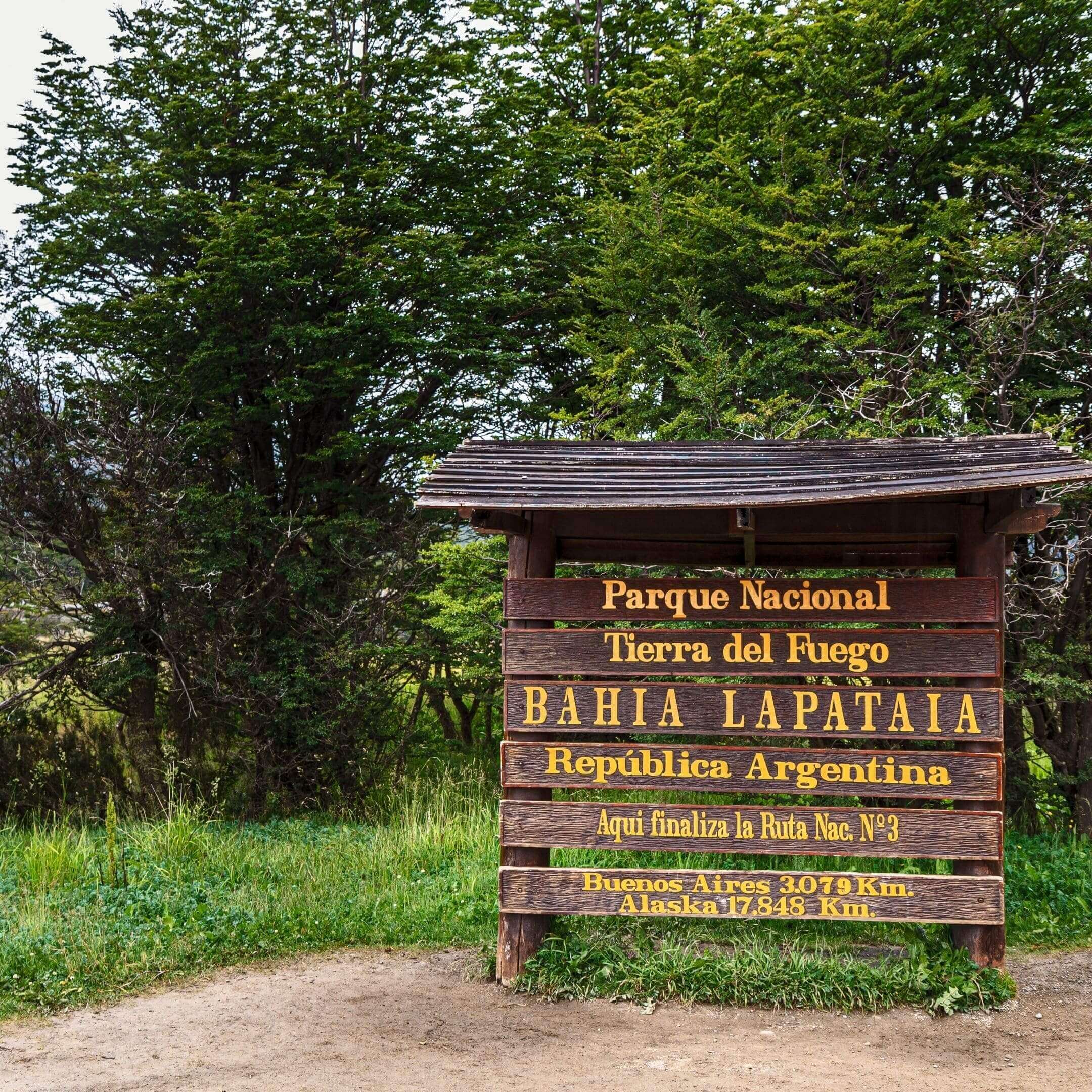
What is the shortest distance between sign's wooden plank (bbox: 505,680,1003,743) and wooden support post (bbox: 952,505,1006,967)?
223mm

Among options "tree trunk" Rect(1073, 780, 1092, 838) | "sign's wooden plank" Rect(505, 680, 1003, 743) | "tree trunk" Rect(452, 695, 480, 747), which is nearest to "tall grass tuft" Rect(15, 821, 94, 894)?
"sign's wooden plank" Rect(505, 680, 1003, 743)

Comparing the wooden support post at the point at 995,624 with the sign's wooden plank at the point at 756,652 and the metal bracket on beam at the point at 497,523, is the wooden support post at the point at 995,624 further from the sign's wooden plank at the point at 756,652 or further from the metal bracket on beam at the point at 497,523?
the metal bracket on beam at the point at 497,523

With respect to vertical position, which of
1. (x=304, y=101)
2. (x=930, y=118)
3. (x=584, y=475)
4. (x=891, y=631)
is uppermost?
(x=304, y=101)

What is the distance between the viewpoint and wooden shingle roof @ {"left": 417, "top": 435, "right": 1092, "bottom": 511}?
18.0ft

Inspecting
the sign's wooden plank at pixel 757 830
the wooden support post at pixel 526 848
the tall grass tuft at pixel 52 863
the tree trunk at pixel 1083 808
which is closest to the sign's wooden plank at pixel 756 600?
the wooden support post at pixel 526 848

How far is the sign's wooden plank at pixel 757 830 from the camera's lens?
19.7 feet

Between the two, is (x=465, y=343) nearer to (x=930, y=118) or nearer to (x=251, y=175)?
(x=251, y=175)

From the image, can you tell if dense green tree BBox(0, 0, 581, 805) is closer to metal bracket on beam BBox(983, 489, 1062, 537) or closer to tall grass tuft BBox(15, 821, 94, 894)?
tall grass tuft BBox(15, 821, 94, 894)

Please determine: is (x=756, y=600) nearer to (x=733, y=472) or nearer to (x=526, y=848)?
(x=733, y=472)

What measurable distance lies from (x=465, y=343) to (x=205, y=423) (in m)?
3.43

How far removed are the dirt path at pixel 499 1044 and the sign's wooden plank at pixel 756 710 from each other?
1545 millimetres

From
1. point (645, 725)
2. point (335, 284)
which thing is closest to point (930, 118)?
Answer: point (335, 284)

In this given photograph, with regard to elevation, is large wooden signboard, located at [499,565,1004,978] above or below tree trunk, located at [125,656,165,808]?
above

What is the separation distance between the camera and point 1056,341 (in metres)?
10.1
